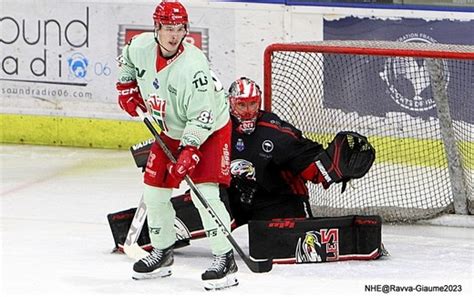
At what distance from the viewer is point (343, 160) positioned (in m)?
5.83

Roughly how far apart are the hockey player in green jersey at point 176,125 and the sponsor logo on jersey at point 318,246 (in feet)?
1.53

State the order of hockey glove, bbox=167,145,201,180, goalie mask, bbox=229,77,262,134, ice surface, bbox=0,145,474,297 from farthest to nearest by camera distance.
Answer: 1. goalie mask, bbox=229,77,262,134
2. ice surface, bbox=0,145,474,297
3. hockey glove, bbox=167,145,201,180

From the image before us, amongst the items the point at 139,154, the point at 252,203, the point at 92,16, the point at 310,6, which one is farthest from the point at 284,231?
the point at 92,16

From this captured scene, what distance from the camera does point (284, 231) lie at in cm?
567

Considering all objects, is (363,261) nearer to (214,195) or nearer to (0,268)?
(214,195)

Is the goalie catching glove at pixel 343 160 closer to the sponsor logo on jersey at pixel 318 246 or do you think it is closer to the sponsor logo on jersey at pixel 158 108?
the sponsor logo on jersey at pixel 318 246

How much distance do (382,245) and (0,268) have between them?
63.5 inches

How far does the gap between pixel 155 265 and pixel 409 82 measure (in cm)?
252

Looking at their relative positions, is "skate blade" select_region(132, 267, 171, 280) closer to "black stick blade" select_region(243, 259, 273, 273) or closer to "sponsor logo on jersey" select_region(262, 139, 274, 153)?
"black stick blade" select_region(243, 259, 273, 273)

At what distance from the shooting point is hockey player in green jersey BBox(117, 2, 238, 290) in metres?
5.12

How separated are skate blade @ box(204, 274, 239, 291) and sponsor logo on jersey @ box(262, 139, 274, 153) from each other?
747mm

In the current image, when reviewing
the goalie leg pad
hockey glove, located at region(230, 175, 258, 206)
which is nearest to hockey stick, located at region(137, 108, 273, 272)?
the goalie leg pad

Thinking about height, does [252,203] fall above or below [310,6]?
below

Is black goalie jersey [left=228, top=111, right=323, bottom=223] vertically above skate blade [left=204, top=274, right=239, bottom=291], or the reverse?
black goalie jersey [left=228, top=111, right=323, bottom=223]
